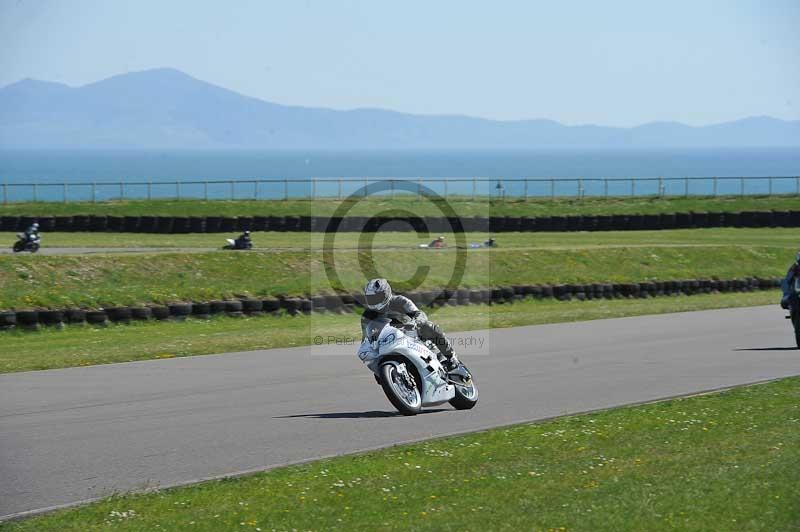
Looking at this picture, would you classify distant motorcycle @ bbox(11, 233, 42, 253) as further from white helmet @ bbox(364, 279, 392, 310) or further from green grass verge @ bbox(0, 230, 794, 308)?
white helmet @ bbox(364, 279, 392, 310)

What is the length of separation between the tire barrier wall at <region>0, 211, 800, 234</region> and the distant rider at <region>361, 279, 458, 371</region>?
33093 millimetres

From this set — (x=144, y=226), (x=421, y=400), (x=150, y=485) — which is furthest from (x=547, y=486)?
(x=144, y=226)

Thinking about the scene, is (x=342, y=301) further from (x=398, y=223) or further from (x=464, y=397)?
(x=398, y=223)

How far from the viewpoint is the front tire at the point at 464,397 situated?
1309 cm

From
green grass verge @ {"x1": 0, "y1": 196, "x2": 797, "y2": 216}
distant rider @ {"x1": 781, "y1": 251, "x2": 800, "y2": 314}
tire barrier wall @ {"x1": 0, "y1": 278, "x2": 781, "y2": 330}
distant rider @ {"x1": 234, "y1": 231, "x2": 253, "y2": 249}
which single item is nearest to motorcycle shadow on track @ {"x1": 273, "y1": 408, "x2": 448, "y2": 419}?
distant rider @ {"x1": 781, "y1": 251, "x2": 800, "y2": 314}

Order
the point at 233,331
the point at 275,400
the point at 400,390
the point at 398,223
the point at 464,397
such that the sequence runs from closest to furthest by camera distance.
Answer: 1. the point at 400,390
2. the point at 464,397
3. the point at 275,400
4. the point at 233,331
5. the point at 398,223

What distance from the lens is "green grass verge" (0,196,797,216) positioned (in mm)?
51219

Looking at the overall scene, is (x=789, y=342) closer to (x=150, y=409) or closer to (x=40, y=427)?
(x=150, y=409)

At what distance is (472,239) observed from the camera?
44.1 m

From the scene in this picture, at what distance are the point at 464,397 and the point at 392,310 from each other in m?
1.32

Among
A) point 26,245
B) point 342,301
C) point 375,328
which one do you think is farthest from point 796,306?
point 26,245

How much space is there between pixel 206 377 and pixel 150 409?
2.69m

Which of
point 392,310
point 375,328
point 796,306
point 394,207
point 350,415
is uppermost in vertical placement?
point 392,310

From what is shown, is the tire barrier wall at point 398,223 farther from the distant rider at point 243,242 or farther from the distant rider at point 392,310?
the distant rider at point 392,310
